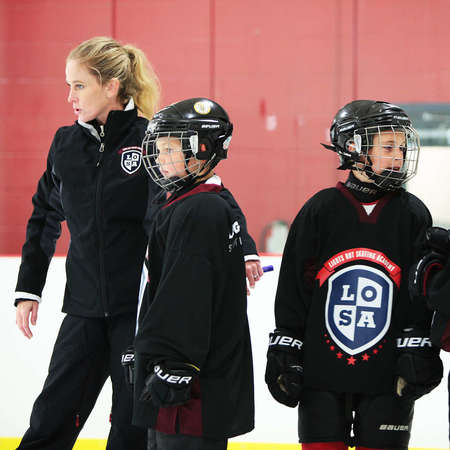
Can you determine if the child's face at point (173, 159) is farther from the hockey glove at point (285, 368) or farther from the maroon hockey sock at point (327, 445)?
the maroon hockey sock at point (327, 445)

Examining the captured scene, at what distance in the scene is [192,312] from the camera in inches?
57.3

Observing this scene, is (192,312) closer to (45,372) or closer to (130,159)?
(130,159)

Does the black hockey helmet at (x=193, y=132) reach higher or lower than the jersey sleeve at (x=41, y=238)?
higher

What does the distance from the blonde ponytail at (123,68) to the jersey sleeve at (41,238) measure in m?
0.28

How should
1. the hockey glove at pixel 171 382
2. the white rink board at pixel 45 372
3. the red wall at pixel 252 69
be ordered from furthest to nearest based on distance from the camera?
the red wall at pixel 252 69, the white rink board at pixel 45 372, the hockey glove at pixel 171 382

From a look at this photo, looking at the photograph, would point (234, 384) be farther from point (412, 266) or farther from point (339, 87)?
point (339, 87)

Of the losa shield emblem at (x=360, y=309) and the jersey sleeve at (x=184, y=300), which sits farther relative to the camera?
the losa shield emblem at (x=360, y=309)

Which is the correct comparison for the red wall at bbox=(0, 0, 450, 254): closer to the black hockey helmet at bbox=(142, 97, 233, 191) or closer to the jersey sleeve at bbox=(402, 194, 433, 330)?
the jersey sleeve at bbox=(402, 194, 433, 330)

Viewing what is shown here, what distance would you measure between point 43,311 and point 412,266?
1.65 metres

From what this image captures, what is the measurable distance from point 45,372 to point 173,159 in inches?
59.0

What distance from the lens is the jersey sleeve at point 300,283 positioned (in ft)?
5.75

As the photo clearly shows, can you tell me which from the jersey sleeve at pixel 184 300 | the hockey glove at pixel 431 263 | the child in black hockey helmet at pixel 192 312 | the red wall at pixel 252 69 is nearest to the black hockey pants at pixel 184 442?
the child in black hockey helmet at pixel 192 312

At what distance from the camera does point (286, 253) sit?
1.80 m

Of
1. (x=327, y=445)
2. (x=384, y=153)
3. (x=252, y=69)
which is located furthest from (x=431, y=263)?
(x=252, y=69)
